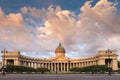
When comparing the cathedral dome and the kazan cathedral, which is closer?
the kazan cathedral

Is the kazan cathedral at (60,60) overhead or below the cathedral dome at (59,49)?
below

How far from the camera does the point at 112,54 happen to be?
15062cm

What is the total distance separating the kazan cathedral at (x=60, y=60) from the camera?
149750mm

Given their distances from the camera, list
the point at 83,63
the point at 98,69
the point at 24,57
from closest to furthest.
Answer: the point at 98,69 < the point at 24,57 < the point at 83,63

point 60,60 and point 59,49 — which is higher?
point 59,49

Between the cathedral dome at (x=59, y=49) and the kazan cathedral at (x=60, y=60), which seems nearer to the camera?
the kazan cathedral at (x=60, y=60)

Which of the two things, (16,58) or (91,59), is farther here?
(91,59)

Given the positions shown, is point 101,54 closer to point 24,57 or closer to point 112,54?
point 112,54

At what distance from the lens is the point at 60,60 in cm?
18400

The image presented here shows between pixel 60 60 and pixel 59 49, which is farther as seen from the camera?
pixel 59 49

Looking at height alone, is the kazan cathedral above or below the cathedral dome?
below

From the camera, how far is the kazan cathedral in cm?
14975

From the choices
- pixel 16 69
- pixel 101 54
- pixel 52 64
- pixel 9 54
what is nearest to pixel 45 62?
pixel 52 64

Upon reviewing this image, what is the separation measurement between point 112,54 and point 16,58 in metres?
50.0
